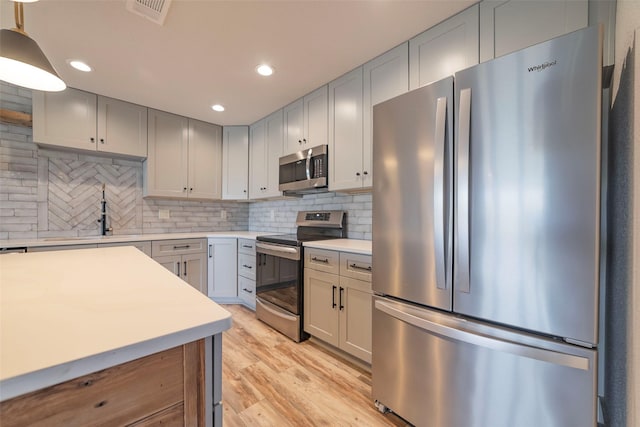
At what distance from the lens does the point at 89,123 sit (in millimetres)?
2689

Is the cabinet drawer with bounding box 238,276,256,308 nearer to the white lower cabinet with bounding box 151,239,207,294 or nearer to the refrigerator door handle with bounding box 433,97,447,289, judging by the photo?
the white lower cabinet with bounding box 151,239,207,294

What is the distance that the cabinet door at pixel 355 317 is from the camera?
1.84m

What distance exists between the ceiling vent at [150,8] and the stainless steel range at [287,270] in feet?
6.03

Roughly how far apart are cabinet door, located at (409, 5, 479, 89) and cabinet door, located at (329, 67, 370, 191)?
0.52 metres

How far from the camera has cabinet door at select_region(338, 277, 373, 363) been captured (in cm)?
184

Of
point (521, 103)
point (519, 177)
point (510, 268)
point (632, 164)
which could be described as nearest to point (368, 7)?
point (521, 103)

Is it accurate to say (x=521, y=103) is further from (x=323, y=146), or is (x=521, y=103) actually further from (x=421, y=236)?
(x=323, y=146)

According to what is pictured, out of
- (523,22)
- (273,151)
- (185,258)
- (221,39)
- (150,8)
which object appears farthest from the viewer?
(273,151)

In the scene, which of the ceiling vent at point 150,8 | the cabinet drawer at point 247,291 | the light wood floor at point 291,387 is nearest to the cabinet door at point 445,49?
the ceiling vent at point 150,8

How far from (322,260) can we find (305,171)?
100 cm

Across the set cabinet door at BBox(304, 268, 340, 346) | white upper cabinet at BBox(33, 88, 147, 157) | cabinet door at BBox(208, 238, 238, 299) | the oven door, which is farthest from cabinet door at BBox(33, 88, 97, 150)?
cabinet door at BBox(304, 268, 340, 346)

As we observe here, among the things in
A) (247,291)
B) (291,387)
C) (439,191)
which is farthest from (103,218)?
(439,191)

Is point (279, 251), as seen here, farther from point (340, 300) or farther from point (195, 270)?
point (195, 270)

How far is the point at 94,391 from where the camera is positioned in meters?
0.48
